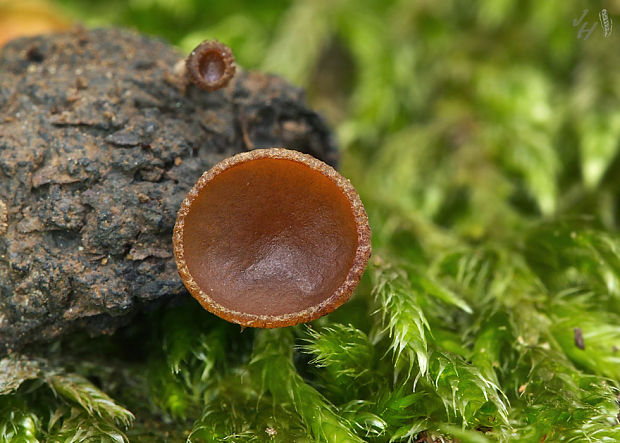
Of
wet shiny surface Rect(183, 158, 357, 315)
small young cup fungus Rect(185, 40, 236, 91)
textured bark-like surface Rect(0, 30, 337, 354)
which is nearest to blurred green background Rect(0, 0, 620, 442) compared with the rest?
wet shiny surface Rect(183, 158, 357, 315)

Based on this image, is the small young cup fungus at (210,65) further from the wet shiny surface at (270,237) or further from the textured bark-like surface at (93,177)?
the wet shiny surface at (270,237)

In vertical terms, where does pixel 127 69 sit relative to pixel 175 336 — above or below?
above

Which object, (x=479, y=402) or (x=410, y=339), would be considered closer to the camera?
(x=479, y=402)

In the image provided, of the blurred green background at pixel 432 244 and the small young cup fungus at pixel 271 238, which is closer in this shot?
A: the small young cup fungus at pixel 271 238

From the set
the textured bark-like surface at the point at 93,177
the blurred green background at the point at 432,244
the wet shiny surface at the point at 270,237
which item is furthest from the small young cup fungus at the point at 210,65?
the blurred green background at the point at 432,244

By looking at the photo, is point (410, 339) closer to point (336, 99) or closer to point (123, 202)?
point (123, 202)

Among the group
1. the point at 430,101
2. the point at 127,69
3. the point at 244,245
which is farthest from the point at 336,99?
the point at 244,245

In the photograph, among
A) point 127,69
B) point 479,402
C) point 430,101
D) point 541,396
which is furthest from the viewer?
point 430,101

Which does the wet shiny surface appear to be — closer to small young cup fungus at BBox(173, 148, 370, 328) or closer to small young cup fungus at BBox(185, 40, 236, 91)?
small young cup fungus at BBox(173, 148, 370, 328)
